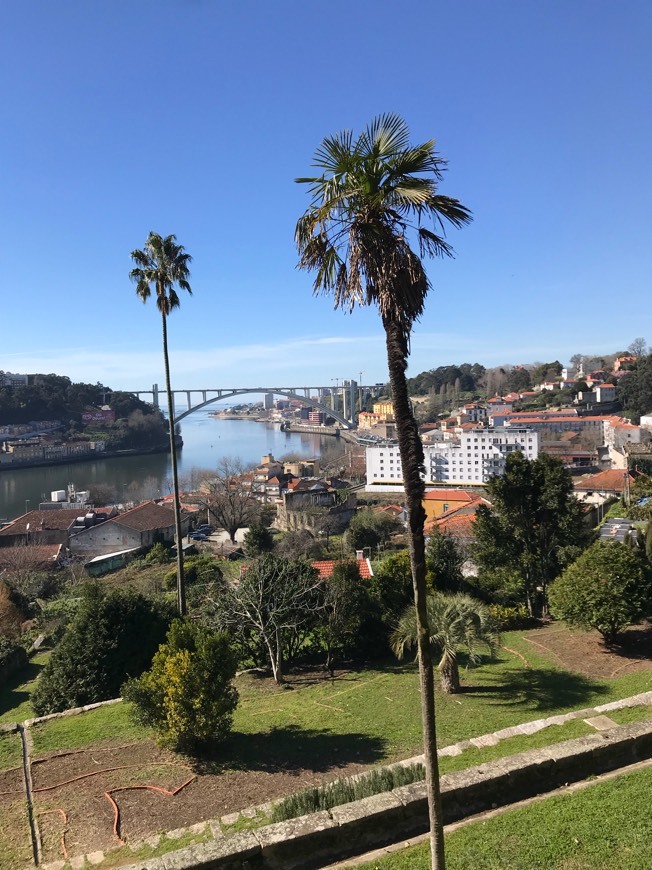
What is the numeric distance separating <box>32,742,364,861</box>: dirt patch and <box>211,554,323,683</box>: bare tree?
272cm

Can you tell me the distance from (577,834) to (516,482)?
867cm

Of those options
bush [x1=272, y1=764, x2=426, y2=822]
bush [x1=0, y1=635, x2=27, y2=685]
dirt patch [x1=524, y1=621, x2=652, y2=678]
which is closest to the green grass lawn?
dirt patch [x1=524, y1=621, x2=652, y2=678]

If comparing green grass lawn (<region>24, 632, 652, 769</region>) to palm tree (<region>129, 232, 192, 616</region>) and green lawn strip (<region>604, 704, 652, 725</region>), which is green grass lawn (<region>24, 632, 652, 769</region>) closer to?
green lawn strip (<region>604, 704, 652, 725</region>)

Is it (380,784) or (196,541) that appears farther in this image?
(196,541)

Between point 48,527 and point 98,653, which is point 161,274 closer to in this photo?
point 98,653

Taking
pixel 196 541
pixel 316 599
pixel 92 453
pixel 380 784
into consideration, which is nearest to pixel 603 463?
pixel 196 541

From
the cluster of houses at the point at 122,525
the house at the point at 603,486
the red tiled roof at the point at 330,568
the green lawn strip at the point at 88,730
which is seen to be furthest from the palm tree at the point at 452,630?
the house at the point at 603,486

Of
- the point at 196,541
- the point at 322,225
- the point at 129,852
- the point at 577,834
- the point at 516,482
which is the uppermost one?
the point at 322,225

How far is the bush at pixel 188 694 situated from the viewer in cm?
600

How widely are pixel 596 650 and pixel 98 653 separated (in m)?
7.44

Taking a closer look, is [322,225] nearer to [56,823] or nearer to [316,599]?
[56,823]

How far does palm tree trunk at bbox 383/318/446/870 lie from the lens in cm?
295

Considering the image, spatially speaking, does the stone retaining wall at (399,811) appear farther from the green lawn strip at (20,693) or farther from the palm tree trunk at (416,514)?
the green lawn strip at (20,693)

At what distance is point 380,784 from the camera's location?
4707 mm
